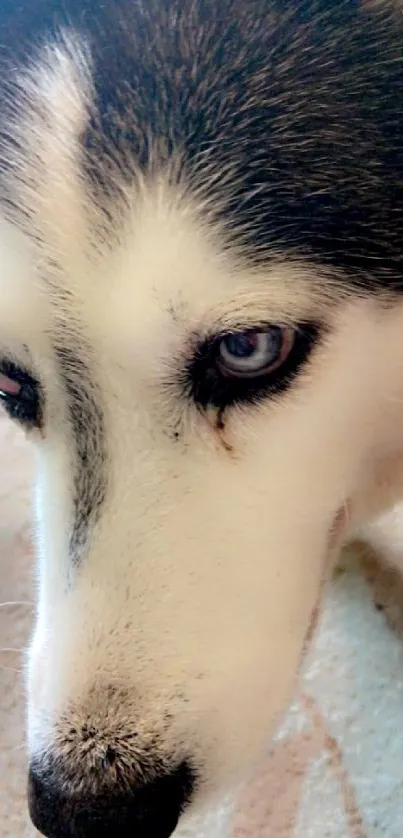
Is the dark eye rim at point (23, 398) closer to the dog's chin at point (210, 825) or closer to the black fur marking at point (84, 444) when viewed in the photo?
the black fur marking at point (84, 444)

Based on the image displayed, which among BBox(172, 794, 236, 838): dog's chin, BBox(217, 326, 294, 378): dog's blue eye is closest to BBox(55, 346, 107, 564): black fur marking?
BBox(217, 326, 294, 378): dog's blue eye

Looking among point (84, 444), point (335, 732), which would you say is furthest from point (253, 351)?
point (335, 732)

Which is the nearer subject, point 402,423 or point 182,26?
point 182,26

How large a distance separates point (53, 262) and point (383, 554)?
90cm

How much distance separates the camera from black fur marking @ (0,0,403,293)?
868mm

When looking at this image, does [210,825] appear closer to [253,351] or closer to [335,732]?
[335,732]

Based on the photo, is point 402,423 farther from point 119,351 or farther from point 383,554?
point 383,554

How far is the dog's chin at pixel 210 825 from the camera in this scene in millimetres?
1347

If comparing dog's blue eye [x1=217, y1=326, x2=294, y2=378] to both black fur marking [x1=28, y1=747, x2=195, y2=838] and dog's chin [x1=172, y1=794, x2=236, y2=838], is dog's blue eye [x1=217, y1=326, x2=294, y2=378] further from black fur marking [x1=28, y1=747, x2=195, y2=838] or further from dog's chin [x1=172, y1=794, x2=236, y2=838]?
dog's chin [x1=172, y1=794, x2=236, y2=838]

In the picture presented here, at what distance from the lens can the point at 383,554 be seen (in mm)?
1605

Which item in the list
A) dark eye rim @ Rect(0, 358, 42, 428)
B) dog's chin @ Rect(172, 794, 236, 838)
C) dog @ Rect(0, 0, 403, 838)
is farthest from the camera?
dog's chin @ Rect(172, 794, 236, 838)

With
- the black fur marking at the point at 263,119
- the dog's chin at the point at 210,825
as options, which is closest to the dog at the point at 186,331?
the black fur marking at the point at 263,119

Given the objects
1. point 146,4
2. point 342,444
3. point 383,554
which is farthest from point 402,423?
point 383,554

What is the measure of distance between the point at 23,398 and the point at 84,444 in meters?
0.11
